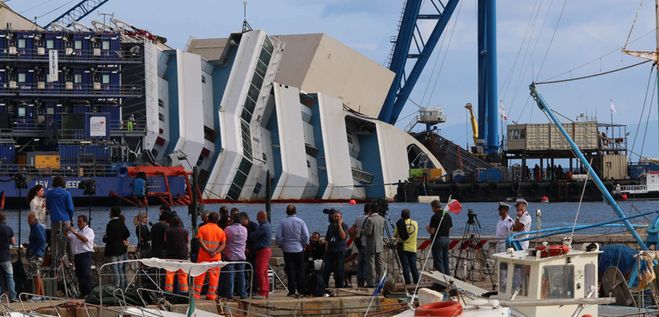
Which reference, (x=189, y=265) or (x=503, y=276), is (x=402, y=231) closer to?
(x=503, y=276)

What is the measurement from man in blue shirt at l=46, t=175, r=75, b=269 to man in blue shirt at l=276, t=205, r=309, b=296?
10.6ft

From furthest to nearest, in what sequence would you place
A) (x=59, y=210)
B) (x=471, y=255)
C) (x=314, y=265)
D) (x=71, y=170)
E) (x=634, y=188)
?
(x=634, y=188)
(x=71, y=170)
(x=471, y=255)
(x=314, y=265)
(x=59, y=210)

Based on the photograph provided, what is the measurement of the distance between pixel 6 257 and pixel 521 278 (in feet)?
25.0

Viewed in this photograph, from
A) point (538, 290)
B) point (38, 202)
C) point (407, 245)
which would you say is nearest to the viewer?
point (538, 290)

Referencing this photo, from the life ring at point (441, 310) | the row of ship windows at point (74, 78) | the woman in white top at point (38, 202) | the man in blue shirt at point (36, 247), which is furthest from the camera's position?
the row of ship windows at point (74, 78)

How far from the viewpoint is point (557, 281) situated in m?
17.3

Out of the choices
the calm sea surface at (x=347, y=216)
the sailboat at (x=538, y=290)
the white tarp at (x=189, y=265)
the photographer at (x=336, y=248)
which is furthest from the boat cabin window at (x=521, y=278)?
the calm sea surface at (x=347, y=216)

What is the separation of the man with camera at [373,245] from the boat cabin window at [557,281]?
513cm

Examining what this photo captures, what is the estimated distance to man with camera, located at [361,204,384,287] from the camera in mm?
22047

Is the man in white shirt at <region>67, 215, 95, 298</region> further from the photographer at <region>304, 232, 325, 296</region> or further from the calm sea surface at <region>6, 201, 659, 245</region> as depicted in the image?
the calm sea surface at <region>6, 201, 659, 245</region>

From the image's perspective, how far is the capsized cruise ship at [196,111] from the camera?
252 ft

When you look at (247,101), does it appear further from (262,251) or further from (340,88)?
(262,251)

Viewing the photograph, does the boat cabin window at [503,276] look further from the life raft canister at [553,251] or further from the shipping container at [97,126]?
the shipping container at [97,126]

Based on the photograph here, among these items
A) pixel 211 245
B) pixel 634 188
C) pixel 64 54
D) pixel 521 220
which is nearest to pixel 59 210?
pixel 211 245
